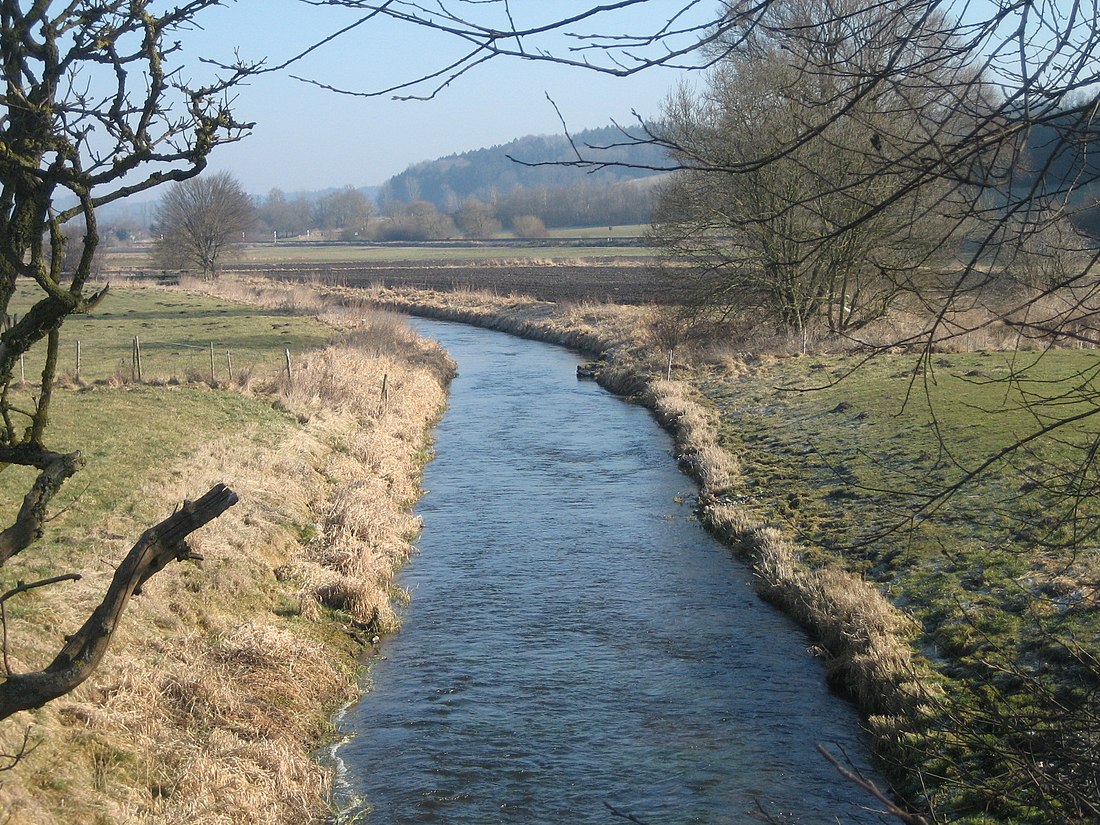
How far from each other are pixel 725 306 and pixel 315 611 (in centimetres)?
1999

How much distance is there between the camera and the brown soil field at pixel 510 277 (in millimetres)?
53553

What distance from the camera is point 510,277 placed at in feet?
227

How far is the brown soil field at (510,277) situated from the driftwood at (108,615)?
40.2m

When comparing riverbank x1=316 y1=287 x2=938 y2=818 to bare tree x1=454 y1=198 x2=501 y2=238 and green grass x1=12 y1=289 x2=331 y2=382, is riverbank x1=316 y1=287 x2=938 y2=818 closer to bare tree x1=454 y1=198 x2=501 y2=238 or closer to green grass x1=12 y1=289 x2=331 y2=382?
green grass x1=12 y1=289 x2=331 y2=382

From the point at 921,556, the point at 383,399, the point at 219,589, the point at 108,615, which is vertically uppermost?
the point at 108,615

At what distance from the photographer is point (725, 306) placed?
98.7 feet

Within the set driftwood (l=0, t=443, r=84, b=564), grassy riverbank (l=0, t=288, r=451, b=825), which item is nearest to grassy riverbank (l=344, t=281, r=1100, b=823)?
driftwood (l=0, t=443, r=84, b=564)

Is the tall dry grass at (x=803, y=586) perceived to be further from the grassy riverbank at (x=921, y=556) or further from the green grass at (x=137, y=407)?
the green grass at (x=137, y=407)

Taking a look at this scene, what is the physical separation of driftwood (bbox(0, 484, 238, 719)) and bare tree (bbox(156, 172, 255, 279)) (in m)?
67.5

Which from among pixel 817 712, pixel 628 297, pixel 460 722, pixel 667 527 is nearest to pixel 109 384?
pixel 667 527

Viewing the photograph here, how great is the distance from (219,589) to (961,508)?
29.1ft

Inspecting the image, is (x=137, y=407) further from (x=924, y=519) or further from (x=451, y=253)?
(x=451, y=253)

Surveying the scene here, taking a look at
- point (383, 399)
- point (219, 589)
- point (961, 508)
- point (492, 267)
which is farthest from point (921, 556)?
point (492, 267)

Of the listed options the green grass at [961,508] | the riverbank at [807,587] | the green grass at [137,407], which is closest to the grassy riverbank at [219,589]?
the green grass at [137,407]
